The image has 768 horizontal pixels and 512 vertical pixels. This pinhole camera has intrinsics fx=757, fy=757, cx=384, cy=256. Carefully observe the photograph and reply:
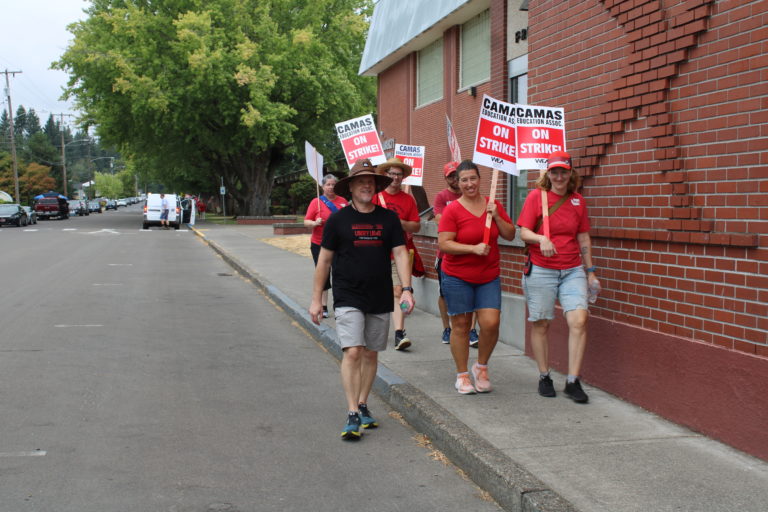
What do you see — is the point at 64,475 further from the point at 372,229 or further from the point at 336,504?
the point at 372,229

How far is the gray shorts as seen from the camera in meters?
4.98

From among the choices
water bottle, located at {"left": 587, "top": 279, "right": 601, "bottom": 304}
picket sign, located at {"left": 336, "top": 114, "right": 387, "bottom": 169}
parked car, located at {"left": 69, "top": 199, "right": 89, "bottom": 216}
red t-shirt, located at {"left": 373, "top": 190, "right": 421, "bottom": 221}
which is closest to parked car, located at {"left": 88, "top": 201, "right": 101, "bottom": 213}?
parked car, located at {"left": 69, "top": 199, "right": 89, "bottom": 216}

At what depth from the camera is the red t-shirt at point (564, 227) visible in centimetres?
550

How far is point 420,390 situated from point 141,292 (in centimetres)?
833

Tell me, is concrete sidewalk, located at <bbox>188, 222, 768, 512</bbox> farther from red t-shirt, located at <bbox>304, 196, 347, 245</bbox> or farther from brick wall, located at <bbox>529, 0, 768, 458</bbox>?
red t-shirt, located at <bbox>304, 196, 347, 245</bbox>

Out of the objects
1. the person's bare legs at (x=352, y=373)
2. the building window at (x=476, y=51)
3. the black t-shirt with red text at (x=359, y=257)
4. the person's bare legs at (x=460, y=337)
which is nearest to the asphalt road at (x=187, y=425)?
the person's bare legs at (x=352, y=373)

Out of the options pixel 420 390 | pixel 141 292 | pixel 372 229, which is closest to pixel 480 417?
pixel 420 390

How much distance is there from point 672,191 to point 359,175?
6.98 ft

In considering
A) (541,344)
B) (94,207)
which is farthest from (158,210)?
(94,207)

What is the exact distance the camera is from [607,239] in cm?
593

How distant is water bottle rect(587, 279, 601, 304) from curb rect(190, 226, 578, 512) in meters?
1.38

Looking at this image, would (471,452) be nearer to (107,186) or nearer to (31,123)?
(107,186)

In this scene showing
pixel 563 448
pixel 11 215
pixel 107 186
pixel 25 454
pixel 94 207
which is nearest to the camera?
pixel 563 448

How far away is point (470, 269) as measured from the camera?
5.66m
